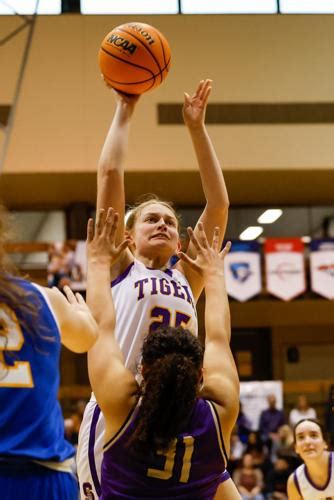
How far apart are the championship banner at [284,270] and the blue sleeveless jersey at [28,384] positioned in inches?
529

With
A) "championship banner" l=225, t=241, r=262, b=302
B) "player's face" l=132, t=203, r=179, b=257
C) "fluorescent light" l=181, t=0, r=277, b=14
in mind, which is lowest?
"player's face" l=132, t=203, r=179, b=257

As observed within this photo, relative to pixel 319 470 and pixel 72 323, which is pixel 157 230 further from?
pixel 319 470

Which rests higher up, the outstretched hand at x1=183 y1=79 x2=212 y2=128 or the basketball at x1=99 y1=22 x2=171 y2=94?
the basketball at x1=99 y1=22 x2=171 y2=94

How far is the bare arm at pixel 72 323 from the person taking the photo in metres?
2.62

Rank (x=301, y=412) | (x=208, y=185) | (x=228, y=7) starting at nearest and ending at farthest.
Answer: (x=208, y=185)
(x=301, y=412)
(x=228, y=7)

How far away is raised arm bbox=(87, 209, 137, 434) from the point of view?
113 inches

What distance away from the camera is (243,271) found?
51.8 ft

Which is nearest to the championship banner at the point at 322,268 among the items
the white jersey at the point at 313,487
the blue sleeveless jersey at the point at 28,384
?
the white jersey at the point at 313,487

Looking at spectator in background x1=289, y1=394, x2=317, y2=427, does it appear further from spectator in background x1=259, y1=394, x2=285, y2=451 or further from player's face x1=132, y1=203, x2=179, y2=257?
player's face x1=132, y1=203, x2=179, y2=257

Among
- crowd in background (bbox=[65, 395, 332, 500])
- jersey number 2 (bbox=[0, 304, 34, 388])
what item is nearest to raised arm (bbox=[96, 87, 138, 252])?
jersey number 2 (bbox=[0, 304, 34, 388])

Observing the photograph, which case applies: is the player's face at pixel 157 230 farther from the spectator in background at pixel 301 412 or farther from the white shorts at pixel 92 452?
the spectator in background at pixel 301 412

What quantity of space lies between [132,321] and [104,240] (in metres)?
0.55

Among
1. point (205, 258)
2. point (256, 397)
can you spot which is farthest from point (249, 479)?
point (205, 258)

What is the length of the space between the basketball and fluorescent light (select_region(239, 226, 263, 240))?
531 inches
